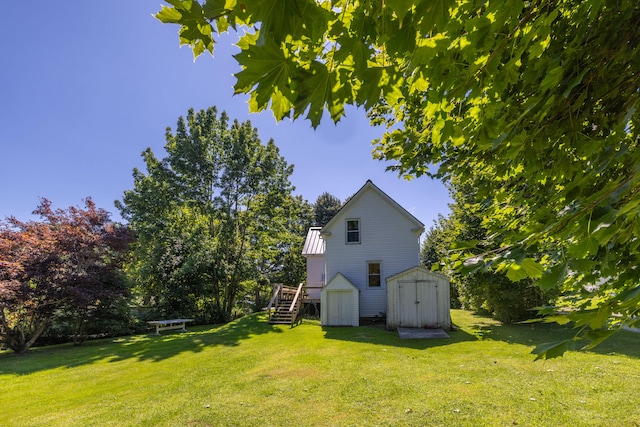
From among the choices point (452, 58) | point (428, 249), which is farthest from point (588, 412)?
point (428, 249)

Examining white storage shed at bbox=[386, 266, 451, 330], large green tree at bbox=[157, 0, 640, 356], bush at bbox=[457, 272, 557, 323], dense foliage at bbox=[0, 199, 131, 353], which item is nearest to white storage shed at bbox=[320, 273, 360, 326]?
white storage shed at bbox=[386, 266, 451, 330]

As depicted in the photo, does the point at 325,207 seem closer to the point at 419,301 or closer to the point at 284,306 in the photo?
the point at 284,306

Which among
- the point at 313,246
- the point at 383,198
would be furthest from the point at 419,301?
the point at 313,246

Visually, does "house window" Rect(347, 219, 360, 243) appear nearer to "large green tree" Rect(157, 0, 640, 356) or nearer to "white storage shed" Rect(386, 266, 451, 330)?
"white storage shed" Rect(386, 266, 451, 330)

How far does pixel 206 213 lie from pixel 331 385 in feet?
50.7

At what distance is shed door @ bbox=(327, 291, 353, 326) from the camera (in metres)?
13.8

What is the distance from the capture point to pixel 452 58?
4.69ft

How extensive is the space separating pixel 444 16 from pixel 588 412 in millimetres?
6262

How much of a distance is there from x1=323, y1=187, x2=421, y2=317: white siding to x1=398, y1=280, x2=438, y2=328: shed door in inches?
92.0

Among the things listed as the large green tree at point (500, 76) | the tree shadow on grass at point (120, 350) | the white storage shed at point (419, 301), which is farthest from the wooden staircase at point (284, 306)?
the large green tree at point (500, 76)

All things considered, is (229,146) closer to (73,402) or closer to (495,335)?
(73,402)

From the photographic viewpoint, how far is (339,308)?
14.0 m

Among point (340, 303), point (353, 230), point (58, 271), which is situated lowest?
point (340, 303)

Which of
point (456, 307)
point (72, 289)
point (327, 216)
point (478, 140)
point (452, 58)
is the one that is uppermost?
point (327, 216)
